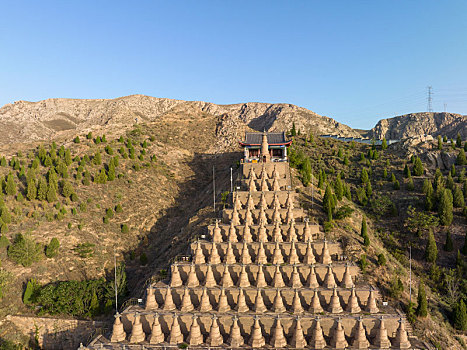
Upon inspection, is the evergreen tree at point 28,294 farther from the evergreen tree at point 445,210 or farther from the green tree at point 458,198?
the green tree at point 458,198

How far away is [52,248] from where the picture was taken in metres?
41.5

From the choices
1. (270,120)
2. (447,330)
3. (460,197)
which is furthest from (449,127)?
(447,330)

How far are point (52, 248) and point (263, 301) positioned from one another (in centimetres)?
3170

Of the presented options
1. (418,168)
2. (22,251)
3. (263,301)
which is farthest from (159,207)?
(418,168)

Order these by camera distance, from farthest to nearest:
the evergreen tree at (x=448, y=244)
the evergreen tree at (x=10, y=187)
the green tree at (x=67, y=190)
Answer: the green tree at (x=67, y=190), the evergreen tree at (x=10, y=187), the evergreen tree at (x=448, y=244)

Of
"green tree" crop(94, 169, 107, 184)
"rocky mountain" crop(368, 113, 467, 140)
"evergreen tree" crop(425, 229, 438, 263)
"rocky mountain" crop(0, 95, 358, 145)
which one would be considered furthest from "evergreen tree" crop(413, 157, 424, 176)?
"rocky mountain" crop(368, 113, 467, 140)

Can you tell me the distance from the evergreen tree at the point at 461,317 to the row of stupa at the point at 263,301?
14.4 metres

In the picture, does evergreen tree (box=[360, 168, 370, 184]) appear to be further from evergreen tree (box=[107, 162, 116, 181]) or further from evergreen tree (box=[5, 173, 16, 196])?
evergreen tree (box=[5, 173, 16, 196])

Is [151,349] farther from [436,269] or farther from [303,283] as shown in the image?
[436,269]

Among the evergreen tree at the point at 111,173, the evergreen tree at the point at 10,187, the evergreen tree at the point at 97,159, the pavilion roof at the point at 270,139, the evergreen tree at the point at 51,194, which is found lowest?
the evergreen tree at the point at 51,194

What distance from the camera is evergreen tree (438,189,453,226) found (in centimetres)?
4373

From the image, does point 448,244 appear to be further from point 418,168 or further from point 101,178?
point 101,178

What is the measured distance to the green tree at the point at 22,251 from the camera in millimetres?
39500

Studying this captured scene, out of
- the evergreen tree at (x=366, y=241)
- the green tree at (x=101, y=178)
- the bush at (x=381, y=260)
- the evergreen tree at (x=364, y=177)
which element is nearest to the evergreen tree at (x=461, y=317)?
the bush at (x=381, y=260)
